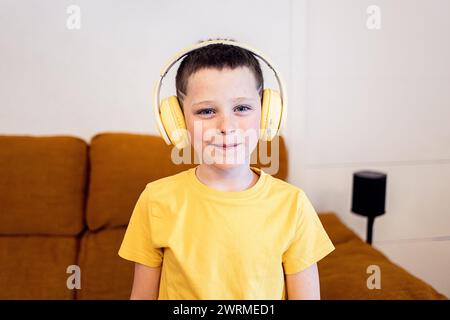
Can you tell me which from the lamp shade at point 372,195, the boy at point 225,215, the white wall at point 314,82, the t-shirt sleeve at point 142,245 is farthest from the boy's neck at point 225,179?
the lamp shade at point 372,195

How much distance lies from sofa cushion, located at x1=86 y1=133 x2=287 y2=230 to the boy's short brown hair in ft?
2.51

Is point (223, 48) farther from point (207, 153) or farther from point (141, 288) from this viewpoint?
point (141, 288)

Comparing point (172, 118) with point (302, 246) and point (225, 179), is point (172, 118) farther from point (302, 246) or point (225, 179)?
point (302, 246)

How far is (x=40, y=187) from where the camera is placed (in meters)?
1.45

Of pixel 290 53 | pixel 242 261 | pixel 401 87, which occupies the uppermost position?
pixel 290 53

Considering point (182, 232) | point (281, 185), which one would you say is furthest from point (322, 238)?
point (182, 232)

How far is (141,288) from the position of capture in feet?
2.37

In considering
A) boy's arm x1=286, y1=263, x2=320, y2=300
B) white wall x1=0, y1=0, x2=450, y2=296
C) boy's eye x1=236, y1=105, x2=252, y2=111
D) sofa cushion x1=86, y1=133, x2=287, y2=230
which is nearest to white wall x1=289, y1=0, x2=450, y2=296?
white wall x1=0, y1=0, x2=450, y2=296

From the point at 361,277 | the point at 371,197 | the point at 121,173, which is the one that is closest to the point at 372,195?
the point at 371,197

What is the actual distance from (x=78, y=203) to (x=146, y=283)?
0.84 meters

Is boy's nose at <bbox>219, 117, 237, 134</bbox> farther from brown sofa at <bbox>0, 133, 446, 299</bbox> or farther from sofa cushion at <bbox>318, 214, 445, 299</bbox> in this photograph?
brown sofa at <bbox>0, 133, 446, 299</bbox>

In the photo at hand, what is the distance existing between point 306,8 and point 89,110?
0.85 meters

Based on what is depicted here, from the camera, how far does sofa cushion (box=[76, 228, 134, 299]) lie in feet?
3.91

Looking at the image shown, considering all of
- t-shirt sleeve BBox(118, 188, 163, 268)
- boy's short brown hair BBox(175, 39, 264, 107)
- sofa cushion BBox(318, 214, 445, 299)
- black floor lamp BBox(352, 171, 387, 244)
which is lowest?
sofa cushion BBox(318, 214, 445, 299)
